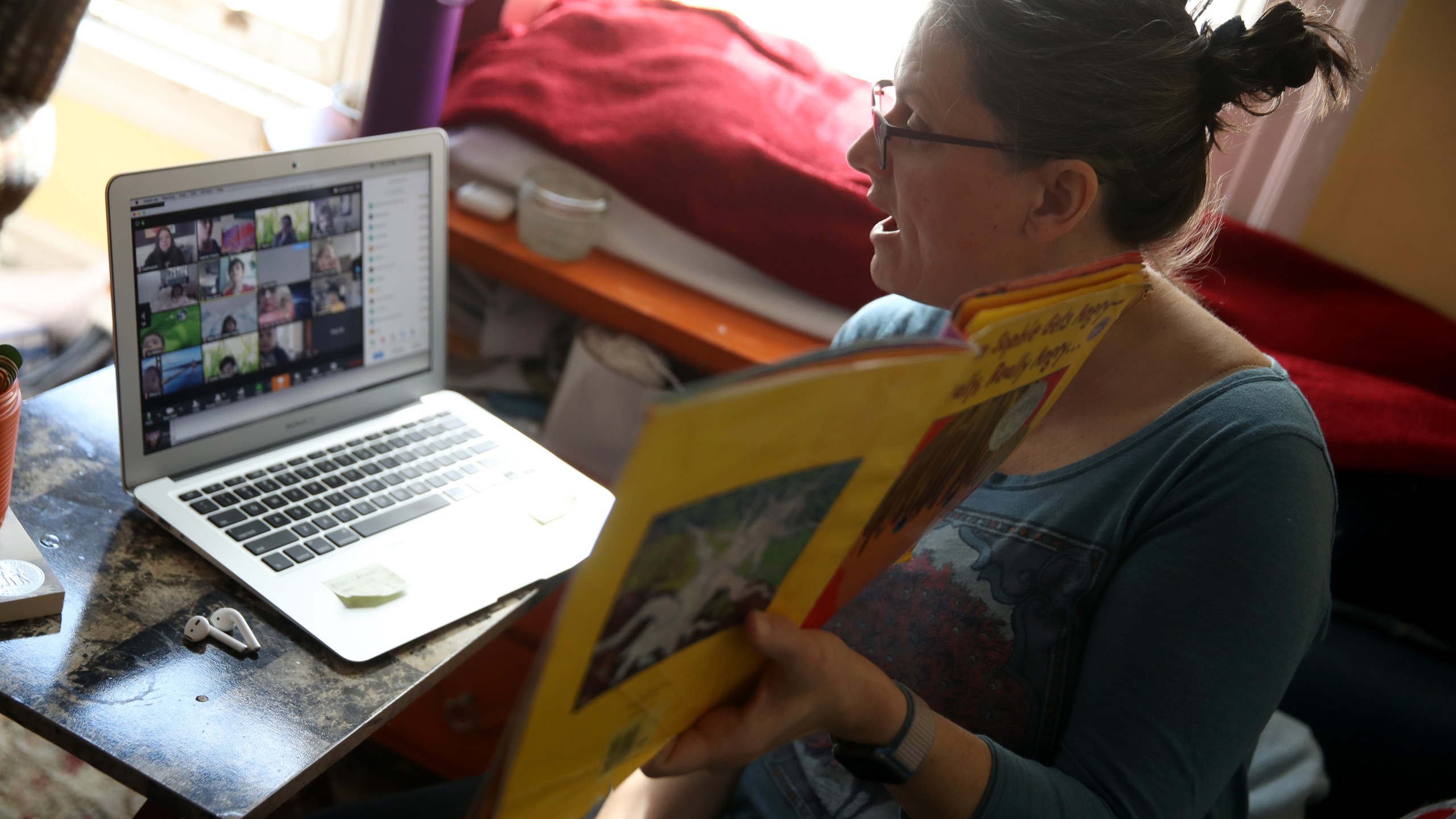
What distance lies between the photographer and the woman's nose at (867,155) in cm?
94

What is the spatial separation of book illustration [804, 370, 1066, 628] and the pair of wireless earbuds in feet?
1.34

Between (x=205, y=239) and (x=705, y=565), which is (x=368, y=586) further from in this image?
(x=705, y=565)

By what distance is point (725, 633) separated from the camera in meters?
0.59

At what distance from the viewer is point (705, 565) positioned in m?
0.52

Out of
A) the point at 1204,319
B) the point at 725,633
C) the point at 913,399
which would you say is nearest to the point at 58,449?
the point at 725,633

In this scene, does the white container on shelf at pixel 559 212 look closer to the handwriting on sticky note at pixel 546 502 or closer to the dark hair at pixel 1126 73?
the handwriting on sticky note at pixel 546 502

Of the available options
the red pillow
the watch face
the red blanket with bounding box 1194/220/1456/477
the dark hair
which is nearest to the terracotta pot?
the watch face

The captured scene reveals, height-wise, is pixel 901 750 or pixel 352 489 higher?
pixel 901 750

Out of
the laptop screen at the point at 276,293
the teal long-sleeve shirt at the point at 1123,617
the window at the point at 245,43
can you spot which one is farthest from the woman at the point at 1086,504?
the window at the point at 245,43

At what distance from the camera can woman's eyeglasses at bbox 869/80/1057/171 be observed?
2.82 feet

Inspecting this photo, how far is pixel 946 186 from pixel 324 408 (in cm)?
59

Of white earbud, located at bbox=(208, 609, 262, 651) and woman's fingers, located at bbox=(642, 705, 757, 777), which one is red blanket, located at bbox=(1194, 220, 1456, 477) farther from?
white earbud, located at bbox=(208, 609, 262, 651)

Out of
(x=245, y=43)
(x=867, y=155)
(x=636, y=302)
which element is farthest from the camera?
(x=245, y=43)

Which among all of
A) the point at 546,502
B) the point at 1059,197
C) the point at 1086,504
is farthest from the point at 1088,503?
the point at 546,502
